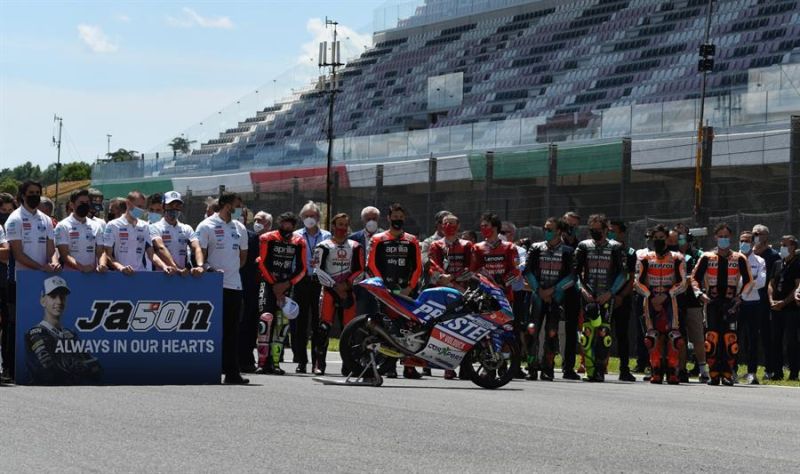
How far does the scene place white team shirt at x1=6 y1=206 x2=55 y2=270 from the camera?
13.1m

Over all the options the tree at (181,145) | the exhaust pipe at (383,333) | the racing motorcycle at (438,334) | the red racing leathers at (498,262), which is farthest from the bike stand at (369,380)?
the tree at (181,145)

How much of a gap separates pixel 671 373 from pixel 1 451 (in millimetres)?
9851

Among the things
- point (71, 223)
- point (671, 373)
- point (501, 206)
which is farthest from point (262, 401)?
point (501, 206)

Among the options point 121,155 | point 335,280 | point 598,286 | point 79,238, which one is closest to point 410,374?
point 335,280

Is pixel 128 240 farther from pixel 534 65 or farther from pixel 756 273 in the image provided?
pixel 534 65

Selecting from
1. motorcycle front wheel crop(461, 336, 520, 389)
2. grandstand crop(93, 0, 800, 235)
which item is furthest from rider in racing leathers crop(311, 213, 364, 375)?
grandstand crop(93, 0, 800, 235)

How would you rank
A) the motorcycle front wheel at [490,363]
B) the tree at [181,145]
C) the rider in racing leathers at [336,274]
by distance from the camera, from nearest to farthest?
the motorcycle front wheel at [490,363] → the rider in racing leathers at [336,274] → the tree at [181,145]

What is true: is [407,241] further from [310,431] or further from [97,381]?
[310,431]

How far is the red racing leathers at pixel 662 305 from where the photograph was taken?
16.2m

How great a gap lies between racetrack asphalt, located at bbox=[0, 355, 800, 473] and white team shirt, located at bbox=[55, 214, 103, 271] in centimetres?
158

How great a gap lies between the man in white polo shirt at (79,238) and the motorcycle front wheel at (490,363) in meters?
3.57

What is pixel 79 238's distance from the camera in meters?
13.4

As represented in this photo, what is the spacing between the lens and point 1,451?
7684mm

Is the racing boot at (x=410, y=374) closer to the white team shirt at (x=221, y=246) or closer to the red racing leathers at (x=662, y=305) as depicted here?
the white team shirt at (x=221, y=246)
